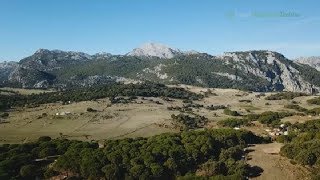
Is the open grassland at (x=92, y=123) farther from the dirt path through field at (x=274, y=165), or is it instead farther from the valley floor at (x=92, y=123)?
the dirt path through field at (x=274, y=165)

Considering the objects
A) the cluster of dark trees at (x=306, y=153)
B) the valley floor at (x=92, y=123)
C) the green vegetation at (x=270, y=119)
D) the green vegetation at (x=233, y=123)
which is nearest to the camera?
the cluster of dark trees at (x=306, y=153)

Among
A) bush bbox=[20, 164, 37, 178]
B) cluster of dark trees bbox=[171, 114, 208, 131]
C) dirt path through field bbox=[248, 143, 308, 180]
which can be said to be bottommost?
cluster of dark trees bbox=[171, 114, 208, 131]

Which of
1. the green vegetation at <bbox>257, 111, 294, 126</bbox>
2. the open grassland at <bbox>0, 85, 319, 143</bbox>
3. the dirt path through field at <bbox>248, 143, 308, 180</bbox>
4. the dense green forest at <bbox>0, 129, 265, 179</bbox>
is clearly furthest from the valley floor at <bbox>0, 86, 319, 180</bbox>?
the dense green forest at <bbox>0, 129, 265, 179</bbox>

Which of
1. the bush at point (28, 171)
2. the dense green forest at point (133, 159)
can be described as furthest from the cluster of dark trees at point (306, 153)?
the bush at point (28, 171)

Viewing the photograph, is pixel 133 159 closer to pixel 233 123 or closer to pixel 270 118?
pixel 233 123

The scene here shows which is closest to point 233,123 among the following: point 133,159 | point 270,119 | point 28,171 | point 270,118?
point 270,119

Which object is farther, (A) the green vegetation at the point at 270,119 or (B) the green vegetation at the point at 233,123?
(B) the green vegetation at the point at 233,123

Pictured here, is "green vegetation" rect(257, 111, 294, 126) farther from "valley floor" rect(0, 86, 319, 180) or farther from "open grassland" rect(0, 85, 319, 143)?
"valley floor" rect(0, 86, 319, 180)
